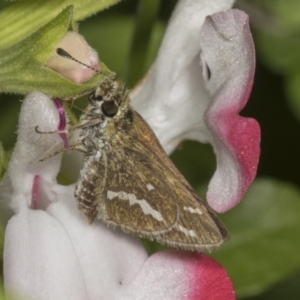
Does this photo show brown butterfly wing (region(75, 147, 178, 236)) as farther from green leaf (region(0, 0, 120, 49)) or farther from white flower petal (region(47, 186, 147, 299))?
green leaf (region(0, 0, 120, 49))

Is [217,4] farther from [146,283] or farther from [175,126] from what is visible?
[146,283]

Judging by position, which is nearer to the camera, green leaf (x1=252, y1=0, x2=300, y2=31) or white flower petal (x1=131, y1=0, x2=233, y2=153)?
white flower petal (x1=131, y1=0, x2=233, y2=153)

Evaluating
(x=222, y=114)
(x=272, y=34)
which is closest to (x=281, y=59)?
(x=272, y=34)

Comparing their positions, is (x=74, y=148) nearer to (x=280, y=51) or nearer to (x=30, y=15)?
(x=30, y=15)

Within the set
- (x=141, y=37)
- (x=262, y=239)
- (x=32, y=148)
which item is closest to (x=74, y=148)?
(x=32, y=148)

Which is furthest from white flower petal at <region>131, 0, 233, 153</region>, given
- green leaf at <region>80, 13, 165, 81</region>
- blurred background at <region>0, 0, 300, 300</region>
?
green leaf at <region>80, 13, 165, 81</region>

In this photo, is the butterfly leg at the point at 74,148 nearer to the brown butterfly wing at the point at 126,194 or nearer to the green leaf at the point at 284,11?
the brown butterfly wing at the point at 126,194

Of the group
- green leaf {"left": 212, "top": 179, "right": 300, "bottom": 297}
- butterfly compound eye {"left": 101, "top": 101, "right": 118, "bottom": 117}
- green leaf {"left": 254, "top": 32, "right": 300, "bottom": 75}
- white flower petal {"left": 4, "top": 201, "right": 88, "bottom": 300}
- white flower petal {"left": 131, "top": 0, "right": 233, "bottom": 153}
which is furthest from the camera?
green leaf {"left": 254, "top": 32, "right": 300, "bottom": 75}

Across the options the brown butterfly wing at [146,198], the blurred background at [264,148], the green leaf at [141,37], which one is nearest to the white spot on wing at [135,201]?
the brown butterfly wing at [146,198]
